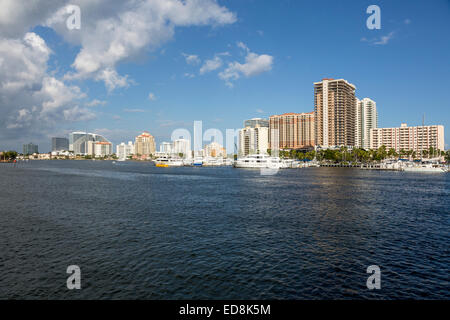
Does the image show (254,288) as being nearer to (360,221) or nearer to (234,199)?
(360,221)

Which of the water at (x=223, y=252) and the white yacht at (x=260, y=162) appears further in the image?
the white yacht at (x=260, y=162)

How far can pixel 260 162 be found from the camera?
166625 millimetres

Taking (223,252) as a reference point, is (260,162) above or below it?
above

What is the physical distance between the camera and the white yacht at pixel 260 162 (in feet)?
530

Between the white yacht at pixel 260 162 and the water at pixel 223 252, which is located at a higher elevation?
the white yacht at pixel 260 162

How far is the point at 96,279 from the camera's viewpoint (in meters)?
16.1

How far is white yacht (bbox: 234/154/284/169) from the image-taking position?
530ft

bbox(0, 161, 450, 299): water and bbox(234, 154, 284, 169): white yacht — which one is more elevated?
bbox(234, 154, 284, 169): white yacht

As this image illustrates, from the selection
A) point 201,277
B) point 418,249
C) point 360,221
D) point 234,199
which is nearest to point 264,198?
point 234,199

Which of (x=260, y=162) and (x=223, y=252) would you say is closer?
(x=223, y=252)

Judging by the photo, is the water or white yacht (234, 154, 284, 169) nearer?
the water
